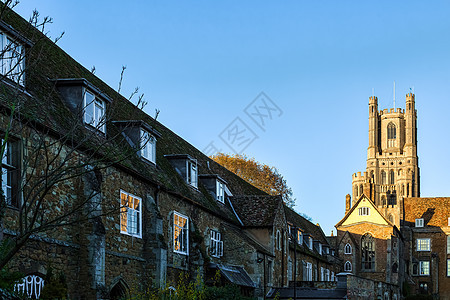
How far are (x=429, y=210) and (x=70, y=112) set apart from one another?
216 ft

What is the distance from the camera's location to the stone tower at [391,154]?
141500 millimetres

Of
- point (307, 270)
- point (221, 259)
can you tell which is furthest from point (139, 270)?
point (307, 270)

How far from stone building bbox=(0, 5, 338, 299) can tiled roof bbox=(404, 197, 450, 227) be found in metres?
44.4

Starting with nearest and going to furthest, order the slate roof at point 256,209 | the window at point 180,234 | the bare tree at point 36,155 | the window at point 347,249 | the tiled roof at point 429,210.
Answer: the bare tree at point 36,155 < the window at point 180,234 < the slate roof at point 256,209 < the window at point 347,249 < the tiled roof at point 429,210

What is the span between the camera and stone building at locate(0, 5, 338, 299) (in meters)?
15.2

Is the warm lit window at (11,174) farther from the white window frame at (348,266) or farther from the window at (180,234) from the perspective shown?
the white window frame at (348,266)

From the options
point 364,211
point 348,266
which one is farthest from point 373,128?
point 348,266

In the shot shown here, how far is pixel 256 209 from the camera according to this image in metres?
35.8

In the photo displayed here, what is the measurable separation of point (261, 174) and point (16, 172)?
49.9 m

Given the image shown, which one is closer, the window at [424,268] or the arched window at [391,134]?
the window at [424,268]

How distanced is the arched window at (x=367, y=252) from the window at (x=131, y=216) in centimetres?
4839

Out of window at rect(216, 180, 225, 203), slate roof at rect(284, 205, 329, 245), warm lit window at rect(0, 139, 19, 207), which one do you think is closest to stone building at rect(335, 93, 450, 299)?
slate roof at rect(284, 205, 329, 245)

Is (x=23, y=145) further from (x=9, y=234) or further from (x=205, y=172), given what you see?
(x=205, y=172)

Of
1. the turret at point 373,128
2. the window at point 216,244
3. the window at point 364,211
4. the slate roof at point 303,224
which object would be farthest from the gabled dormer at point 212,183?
the turret at point 373,128
